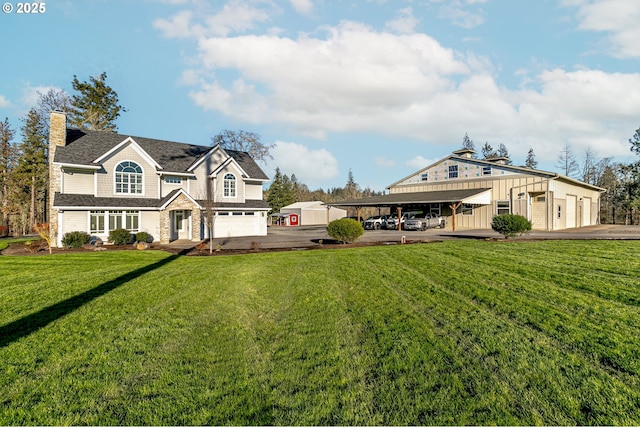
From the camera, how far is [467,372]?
3670 millimetres

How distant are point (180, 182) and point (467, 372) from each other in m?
24.6

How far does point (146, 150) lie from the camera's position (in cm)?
2453

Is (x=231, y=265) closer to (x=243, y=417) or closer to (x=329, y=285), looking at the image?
(x=329, y=285)

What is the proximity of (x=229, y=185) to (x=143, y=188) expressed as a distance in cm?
633

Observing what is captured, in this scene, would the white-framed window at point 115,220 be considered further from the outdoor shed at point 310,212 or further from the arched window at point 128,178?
the outdoor shed at point 310,212

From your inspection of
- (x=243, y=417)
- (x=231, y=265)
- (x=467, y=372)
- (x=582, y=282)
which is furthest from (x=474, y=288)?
(x=231, y=265)

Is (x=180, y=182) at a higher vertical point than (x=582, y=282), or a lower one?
higher

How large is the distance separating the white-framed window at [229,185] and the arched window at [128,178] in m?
6.10

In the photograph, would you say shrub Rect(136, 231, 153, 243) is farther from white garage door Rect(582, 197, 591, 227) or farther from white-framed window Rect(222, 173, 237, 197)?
white garage door Rect(582, 197, 591, 227)

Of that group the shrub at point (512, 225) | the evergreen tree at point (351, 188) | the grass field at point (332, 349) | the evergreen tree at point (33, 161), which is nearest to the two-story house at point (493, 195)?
Answer: the shrub at point (512, 225)

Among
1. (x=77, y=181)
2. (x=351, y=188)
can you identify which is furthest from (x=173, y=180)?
(x=351, y=188)

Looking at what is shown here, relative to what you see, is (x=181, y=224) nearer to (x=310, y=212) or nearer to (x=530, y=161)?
(x=310, y=212)

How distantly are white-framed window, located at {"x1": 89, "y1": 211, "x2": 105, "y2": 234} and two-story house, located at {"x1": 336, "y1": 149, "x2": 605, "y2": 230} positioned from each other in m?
24.4

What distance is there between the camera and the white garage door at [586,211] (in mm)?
37188
